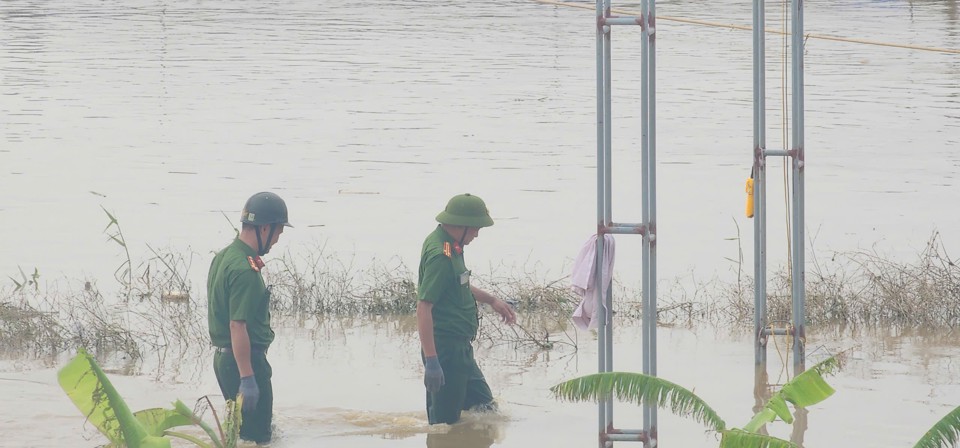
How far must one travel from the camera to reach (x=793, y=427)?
988 centimetres

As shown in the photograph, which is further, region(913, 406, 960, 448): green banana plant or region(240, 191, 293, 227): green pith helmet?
region(240, 191, 293, 227): green pith helmet

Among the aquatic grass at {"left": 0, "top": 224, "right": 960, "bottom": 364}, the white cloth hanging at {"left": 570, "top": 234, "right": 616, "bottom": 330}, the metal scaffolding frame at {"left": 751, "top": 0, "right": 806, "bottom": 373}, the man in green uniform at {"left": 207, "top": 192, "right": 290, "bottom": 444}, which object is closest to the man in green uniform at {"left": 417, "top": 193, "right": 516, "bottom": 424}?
the man in green uniform at {"left": 207, "top": 192, "right": 290, "bottom": 444}

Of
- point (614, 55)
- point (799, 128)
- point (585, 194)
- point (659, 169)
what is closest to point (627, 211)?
point (585, 194)

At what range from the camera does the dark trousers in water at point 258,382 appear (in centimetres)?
852

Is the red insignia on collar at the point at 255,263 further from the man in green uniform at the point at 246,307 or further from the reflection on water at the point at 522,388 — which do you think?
the reflection on water at the point at 522,388

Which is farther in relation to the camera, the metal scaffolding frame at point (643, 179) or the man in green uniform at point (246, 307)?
the man in green uniform at point (246, 307)

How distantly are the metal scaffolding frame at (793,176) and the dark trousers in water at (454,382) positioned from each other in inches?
85.2

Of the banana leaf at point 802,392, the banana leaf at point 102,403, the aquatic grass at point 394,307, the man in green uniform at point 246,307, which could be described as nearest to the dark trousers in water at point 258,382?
the man in green uniform at point 246,307

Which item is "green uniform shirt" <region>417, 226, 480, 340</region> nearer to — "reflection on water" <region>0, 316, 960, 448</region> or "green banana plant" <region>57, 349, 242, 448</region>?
"reflection on water" <region>0, 316, 960, 448</region>

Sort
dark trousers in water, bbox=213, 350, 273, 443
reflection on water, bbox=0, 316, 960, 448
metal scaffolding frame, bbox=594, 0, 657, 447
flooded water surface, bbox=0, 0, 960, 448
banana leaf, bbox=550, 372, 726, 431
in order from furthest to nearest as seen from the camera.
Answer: flooded water surface, bbox=0, 0, 960, 448 → reflection on water, bbox=0, 316, 960, 448 → dark trousers in water, bbox=213, 350, 273, 443 → metal scaffolding frame, bbox=594, 0, 657, 447 → banana leaf, bbox=550, 372, 726, 431

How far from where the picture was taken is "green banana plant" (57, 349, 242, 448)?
5.92 meters

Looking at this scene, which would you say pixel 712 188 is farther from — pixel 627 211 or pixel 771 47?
pixel 771 47

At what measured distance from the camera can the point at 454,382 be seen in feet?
30.3

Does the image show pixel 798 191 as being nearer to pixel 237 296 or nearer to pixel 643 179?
pixel 643 179
